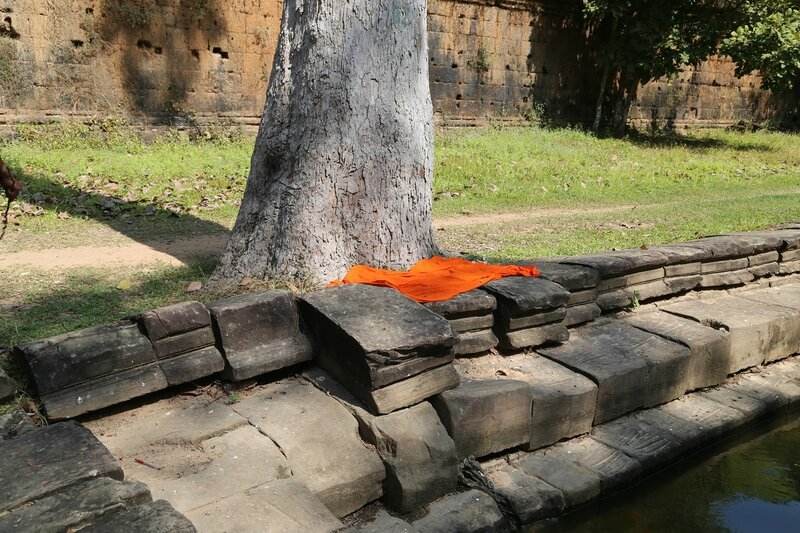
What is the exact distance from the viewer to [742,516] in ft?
11.1

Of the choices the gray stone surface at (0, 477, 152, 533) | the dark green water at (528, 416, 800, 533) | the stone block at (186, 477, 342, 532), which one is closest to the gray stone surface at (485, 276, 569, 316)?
the dark green water at (528, 416, 800, 533)

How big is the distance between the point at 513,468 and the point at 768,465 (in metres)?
1.55

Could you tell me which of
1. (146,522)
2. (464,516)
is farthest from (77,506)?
(464,516)

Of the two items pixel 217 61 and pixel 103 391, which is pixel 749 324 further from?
pixel 217 61

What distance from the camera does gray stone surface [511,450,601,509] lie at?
3.33 metres

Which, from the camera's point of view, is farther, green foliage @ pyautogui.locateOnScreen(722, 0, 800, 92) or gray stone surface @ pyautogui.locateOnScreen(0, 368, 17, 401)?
green foliage @ pyautogui.locateOnScreen(722, 0, 800, 92)

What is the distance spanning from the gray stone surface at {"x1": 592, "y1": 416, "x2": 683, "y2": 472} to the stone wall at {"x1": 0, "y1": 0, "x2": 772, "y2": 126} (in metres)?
8.85

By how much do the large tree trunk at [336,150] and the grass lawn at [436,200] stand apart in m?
0.63

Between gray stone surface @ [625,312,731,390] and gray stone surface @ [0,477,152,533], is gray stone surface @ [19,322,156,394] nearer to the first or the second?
gray stone surface @ [0,477,152,533]

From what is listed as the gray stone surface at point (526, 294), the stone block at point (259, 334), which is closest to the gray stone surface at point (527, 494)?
the gray stone surface at point (526, 294)

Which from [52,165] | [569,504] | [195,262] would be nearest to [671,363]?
[569,504]

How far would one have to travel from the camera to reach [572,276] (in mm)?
4234

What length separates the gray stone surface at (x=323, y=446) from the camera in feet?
9.46

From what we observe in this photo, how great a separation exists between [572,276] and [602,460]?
3.71 feet
